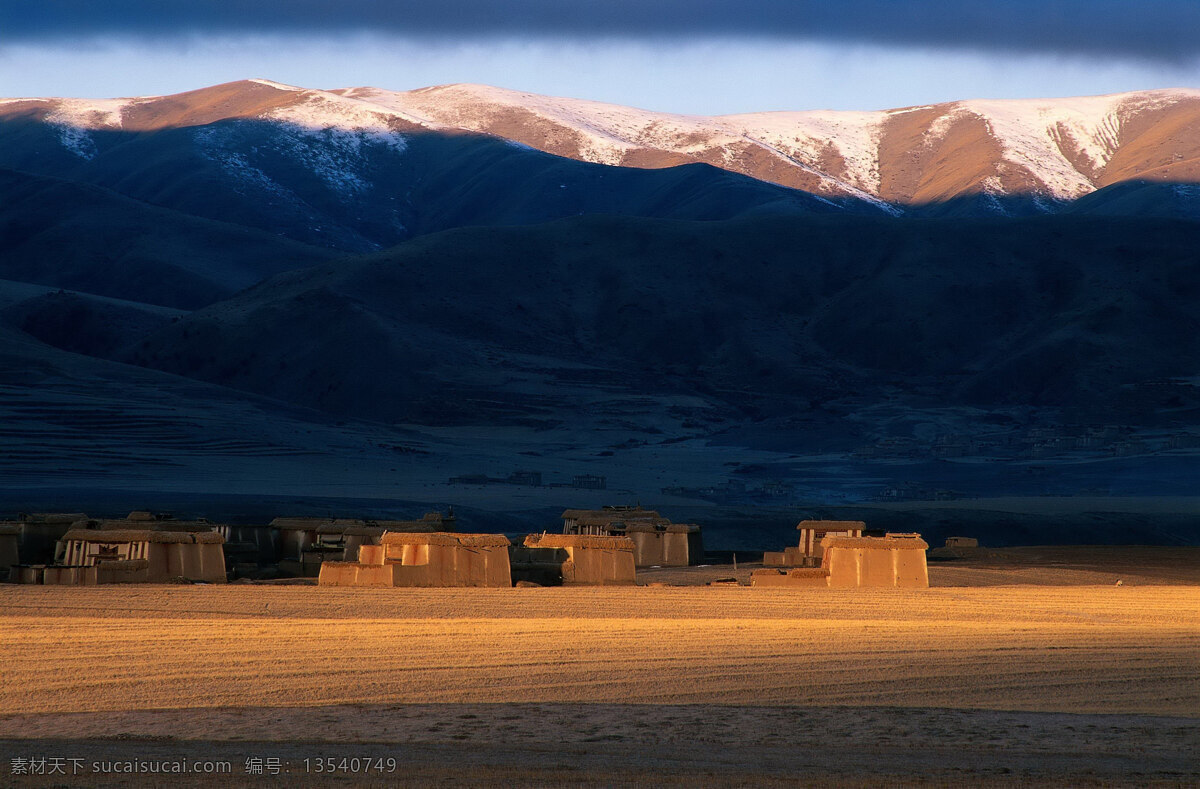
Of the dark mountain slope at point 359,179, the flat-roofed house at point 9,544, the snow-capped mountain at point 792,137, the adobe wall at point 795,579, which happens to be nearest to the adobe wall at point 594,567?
the adobe wall at point 795,579

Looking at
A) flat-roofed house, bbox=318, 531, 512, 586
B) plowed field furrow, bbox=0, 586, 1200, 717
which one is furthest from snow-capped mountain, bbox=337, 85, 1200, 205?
plowed field furrow, bbox=0, 586, 1200, 717

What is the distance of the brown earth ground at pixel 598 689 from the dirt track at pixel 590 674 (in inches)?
1.8

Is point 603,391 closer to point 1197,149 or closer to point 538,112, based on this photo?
point 1197,149

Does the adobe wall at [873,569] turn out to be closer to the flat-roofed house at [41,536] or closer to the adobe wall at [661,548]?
the adobe wall at [661,548]

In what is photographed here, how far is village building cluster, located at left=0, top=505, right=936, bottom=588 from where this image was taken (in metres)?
22.8

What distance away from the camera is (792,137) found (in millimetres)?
196625

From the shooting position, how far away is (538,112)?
19350 cm

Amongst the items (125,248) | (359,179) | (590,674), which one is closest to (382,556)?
(590,674)

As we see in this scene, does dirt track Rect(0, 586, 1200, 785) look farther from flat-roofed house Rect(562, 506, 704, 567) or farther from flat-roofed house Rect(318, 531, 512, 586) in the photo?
flat-roofed house Rect(562, 506, 704, 567)

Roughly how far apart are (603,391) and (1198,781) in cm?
7101

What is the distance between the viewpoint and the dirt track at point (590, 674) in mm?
10500

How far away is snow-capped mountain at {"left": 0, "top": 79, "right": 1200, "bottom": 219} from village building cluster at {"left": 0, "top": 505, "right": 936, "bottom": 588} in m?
130

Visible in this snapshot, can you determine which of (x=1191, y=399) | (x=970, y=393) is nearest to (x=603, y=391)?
(x=970, y=393)

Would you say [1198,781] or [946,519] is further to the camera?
[946,519]
